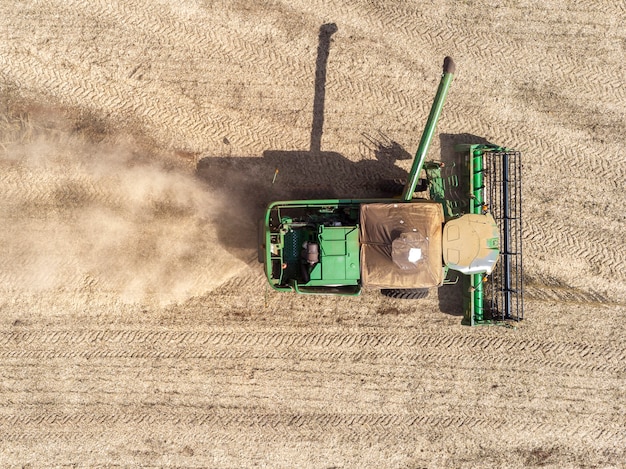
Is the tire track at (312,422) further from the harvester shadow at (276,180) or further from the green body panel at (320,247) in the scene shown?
the harvester shadow at (276,180)

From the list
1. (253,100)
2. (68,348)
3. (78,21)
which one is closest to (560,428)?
(253,100)

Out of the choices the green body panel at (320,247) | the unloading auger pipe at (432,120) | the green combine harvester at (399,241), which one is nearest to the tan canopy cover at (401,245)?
the green combine harvester at (399,241)

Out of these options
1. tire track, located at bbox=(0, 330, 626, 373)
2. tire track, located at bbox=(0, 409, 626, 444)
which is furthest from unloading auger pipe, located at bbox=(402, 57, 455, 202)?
tire track, located at bbox=(0, 409, 626, 444)

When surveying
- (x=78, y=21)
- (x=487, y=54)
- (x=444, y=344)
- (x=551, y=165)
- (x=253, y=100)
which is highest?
(x=78, y=21)

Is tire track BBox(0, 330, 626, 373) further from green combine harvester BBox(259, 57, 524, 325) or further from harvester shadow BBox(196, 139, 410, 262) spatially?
harvester shadow BBox(196, 139, 410, 262)

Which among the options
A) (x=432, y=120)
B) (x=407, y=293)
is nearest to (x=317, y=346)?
(x=407, y=293)

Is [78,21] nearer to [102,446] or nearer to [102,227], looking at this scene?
[102,227]
